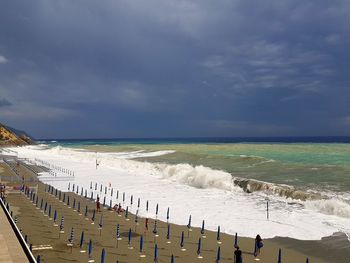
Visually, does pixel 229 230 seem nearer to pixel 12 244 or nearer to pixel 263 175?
pixel 12 244

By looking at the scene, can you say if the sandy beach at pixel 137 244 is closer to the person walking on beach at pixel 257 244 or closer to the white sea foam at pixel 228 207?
the person walking on beach at pixel 257 244

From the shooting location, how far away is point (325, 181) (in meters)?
49.6

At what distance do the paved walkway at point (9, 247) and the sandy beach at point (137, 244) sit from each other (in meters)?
1.58

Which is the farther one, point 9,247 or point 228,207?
point 228,207

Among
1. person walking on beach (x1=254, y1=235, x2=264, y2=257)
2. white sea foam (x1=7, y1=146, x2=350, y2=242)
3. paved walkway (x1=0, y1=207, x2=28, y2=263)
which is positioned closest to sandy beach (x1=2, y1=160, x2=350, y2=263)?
person walking on beach (x1=254, y1=235, x2=264, y2=257)

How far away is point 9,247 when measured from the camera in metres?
17.4

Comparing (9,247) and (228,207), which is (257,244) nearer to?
(9,247)

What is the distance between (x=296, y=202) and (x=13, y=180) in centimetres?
3735

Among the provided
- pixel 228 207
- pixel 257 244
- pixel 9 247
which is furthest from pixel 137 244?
pixel 228 207

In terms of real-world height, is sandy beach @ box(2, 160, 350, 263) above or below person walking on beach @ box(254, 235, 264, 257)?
below

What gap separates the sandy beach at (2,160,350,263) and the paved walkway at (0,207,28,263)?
1580mm

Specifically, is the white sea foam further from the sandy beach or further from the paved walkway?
the paved walkway

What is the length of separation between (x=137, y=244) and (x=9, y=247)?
7.65 meters

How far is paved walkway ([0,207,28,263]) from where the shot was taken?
1591 cm
